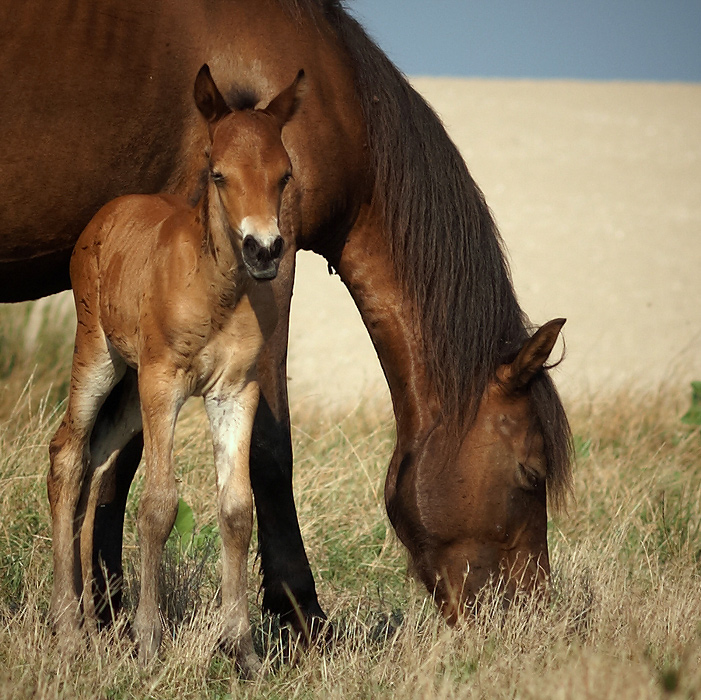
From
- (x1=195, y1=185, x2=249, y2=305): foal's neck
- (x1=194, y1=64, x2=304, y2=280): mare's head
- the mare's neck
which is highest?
(x1=194, y1=64, x2=304, y2=280): mare's head

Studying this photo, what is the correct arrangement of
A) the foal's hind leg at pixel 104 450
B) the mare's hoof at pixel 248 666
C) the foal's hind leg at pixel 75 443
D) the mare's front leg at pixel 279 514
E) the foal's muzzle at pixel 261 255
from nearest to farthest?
1. the foal's muzzle at pixel 261 255
2. the mare's hoof at pixel 248 666
3. the foal's hind leg at pixel 75 443
4. the foal's hind leg at pixel 104 450
5. the mare's front leg at pixel 279 514

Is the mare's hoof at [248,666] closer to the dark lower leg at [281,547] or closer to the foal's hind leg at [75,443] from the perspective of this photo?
the dark lower leg at [281,547]

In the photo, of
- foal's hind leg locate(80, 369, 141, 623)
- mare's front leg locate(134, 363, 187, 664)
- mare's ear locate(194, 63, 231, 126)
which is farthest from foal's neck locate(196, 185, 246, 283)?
foal's hind leg locate(80, 369, 141, 623)

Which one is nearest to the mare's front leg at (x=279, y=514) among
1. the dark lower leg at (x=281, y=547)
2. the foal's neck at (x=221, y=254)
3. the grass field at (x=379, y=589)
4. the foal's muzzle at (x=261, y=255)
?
the dark lower leg at (x=281, y=547)

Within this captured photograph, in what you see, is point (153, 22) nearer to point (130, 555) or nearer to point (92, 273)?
point (92, 273)

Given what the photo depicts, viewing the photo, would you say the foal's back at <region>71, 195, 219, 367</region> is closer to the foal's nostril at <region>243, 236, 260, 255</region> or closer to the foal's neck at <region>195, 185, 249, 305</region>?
the foal's neck at <region>195, 185, 249, 305</region>

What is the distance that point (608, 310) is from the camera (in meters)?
15.1

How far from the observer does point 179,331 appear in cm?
318

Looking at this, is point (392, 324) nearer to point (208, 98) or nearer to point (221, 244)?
point (221, 244)

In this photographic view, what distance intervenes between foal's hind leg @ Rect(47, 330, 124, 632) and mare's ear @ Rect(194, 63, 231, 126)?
2.97ft

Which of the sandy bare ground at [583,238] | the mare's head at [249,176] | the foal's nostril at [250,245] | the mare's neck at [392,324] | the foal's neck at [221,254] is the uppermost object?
the mare's head at [249,176]

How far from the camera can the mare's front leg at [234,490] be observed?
3.28 meters

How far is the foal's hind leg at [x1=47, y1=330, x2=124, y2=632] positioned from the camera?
3578 millimetres

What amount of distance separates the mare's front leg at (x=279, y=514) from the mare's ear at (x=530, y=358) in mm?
850
